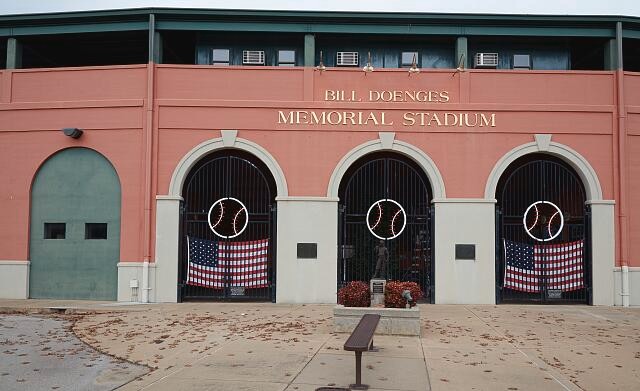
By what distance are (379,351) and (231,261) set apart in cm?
816

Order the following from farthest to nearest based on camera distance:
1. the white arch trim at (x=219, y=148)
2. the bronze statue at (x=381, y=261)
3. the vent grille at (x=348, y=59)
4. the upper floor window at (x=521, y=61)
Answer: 1. the upper floor window at (x=521, y=61)
2. the vent grille at (x=348, y=59)
3. the white arch trim at (x=219, y=148)
4. the bronze statue at (x=381, y=261)

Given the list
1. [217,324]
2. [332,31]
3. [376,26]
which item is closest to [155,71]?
[332,31]

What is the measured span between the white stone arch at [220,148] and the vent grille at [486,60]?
6767mm

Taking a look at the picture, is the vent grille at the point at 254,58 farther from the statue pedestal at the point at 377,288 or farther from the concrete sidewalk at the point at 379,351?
the statue pedestal at the point at 377,288

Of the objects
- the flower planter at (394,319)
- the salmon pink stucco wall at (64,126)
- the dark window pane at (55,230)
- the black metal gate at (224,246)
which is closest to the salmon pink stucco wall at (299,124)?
the salmon pink stucco wall at (64,126)

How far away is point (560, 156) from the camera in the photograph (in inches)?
693

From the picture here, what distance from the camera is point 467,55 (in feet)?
65.1

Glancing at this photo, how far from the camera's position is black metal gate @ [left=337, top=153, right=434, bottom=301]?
689 inches

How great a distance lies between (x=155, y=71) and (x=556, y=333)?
11911 mm

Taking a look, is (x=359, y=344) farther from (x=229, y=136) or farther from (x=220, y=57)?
(x=220, y=57)

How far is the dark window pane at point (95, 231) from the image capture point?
58.0 feet

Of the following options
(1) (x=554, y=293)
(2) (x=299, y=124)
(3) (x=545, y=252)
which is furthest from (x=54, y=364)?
(1) (x=554, y=293)

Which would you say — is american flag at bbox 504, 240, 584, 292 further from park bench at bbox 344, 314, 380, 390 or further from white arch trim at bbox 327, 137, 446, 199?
park bench at bbox 344, 314, 380, 390

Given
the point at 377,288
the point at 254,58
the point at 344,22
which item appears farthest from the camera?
the point at 254,58
